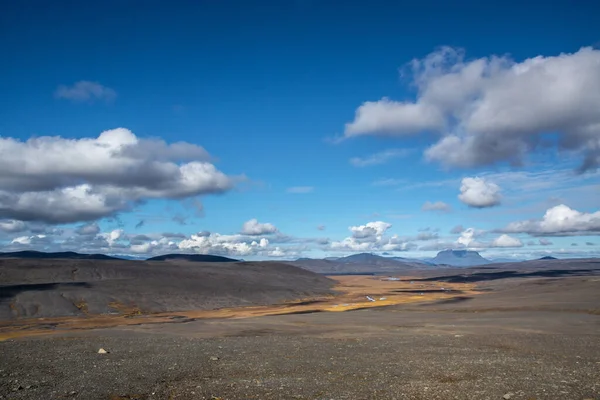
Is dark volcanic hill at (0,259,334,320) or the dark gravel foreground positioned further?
dark volcanic hill at (0,259,334,320)

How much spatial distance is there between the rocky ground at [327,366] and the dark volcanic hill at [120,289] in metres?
47.0

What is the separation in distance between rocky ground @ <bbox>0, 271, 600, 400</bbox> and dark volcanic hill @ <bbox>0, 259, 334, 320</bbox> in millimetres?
47037

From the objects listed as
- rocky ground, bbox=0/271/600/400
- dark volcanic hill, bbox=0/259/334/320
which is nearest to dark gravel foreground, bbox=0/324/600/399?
rocky ground, bbox=0/271/600/400

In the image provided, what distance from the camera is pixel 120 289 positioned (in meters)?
92.2

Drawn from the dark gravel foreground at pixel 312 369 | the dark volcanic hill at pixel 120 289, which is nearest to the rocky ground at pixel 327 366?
the dark gravel foreground at pixel 312 369

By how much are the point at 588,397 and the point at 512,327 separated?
26522 mm

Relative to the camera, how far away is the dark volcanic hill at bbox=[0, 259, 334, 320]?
78.9 m

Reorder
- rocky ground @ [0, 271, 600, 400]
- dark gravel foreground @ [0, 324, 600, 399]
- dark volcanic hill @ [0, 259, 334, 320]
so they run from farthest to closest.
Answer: dark volcanic hill @ [0, 259, 334, 320] < rocky ground @ [0, 271, 600, 400] < dark gravel foreground @ [0, 324, 600, 399]

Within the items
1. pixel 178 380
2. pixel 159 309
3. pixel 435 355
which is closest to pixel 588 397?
pixel 435 355

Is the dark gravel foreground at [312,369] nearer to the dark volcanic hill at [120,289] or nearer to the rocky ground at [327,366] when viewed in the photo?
the rocky ground at [327,366]

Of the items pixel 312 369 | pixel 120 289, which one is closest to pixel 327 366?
pixel 312 369

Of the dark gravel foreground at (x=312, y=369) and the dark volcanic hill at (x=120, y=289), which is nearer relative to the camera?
the dark gravel foreground at (x=312, y=369)

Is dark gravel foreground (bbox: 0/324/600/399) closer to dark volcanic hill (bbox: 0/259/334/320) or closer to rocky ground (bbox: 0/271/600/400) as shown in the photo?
rocky ground (bbox: 0/271/600/400)

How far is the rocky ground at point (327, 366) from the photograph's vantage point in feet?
62.1
